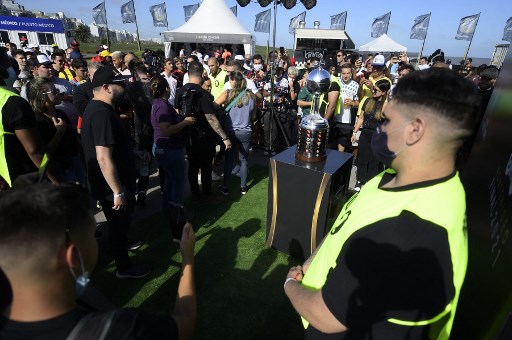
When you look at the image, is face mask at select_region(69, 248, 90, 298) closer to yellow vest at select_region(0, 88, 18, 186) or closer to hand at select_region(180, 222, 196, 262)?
hand at select_region(180, 222, 196, 262)

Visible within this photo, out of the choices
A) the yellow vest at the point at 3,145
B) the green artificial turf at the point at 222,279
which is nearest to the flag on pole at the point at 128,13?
the green artificial turf at the point at 222,279

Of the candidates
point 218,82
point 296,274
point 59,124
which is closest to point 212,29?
point 218,82

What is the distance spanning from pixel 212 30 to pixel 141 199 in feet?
43.3

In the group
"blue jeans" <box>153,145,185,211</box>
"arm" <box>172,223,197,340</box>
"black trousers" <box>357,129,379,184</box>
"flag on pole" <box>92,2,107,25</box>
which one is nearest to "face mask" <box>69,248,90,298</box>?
"arm" <box>172,223,197,340</box>

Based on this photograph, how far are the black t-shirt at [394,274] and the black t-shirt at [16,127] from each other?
247 cm

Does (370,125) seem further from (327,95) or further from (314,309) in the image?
(314,309)

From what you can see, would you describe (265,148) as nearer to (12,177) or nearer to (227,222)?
(227,222)

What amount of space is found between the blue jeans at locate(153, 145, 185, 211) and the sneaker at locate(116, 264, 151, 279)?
1002 mm

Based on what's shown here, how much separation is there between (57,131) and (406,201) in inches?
145

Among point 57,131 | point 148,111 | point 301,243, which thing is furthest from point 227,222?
point 57,131

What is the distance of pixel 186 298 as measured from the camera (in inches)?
50.9

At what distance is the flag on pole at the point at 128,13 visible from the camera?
75.9ft

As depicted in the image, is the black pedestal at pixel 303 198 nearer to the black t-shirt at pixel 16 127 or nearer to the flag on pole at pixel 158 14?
the black t-shirt at pixel 16 127

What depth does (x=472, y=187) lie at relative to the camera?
214 centimetres
